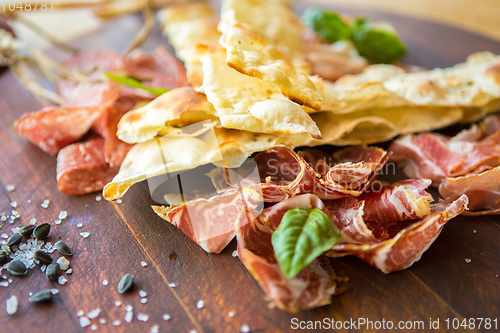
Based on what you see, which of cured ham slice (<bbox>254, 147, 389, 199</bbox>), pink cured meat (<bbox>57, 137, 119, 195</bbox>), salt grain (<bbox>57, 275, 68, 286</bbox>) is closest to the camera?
salt grain (<bbox>57, 275, 68, 286</bbox>)

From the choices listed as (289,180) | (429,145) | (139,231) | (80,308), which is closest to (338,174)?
(289,180)

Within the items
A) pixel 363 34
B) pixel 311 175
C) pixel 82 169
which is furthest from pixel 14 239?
pixel 363 34

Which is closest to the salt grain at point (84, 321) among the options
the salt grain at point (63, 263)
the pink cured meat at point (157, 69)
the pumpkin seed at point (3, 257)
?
the salt grain at point (63, 263)

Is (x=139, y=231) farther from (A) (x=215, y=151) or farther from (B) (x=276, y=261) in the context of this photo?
(B) (x=276, y=261)

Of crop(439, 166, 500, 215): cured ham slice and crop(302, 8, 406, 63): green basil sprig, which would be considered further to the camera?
crop(302, 8, 406, 63): green basil sprig

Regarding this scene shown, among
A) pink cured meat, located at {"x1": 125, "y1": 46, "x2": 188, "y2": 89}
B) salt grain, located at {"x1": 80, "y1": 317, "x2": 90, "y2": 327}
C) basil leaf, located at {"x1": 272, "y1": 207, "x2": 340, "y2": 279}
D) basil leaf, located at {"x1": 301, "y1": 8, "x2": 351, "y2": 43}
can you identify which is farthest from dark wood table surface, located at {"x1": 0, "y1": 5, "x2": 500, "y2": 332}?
basil leaf, located at {"x1": 301, "y1": 8, "x2": 351, "y2": 43}

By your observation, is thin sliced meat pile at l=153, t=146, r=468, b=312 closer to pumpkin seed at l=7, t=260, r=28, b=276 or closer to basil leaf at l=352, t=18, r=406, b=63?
pumpkin seed at l=7, t=260, r=28, b=276
